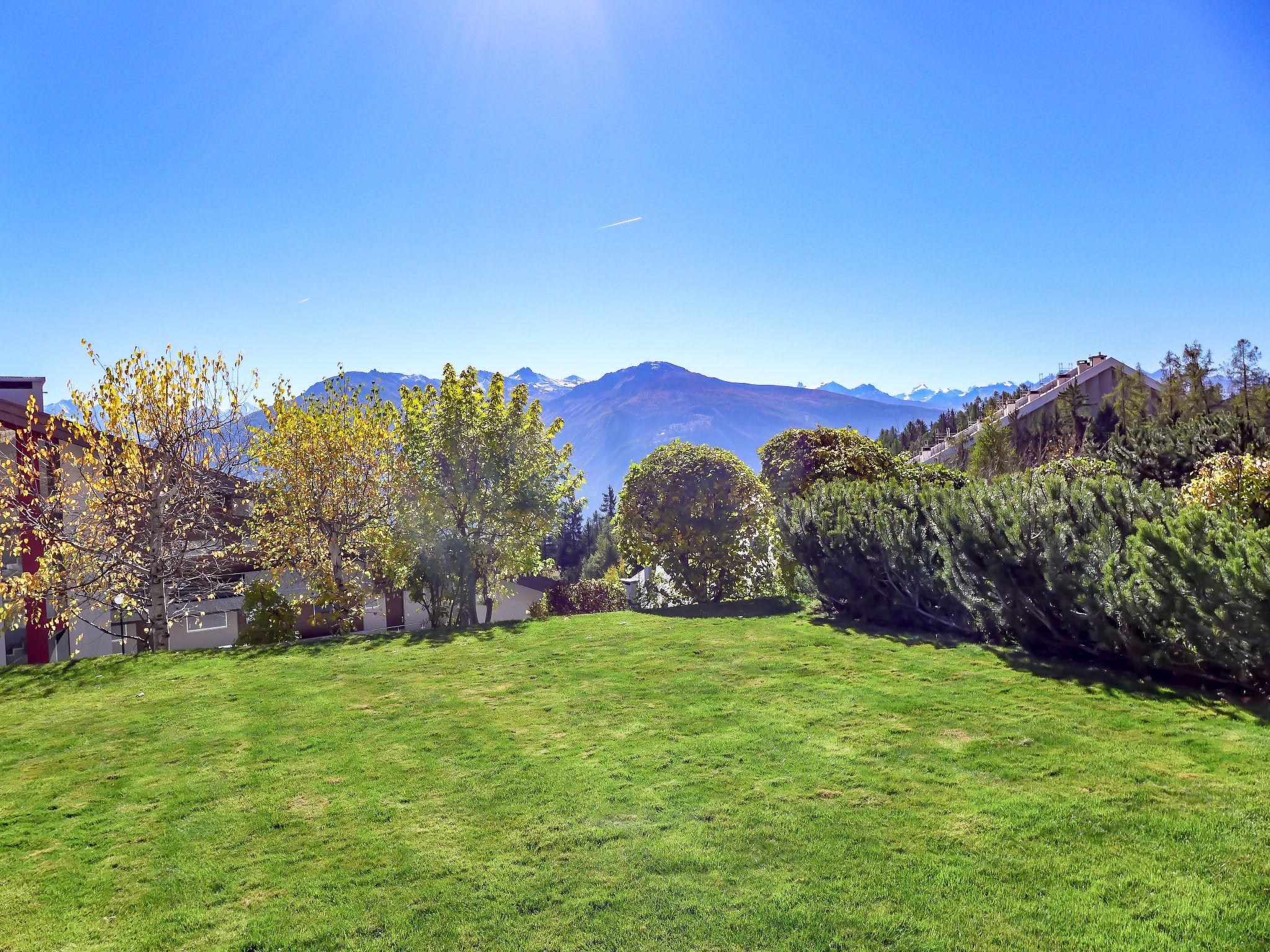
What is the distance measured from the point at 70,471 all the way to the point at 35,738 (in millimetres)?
10238

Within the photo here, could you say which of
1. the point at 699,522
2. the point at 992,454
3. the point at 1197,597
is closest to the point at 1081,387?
the point at 992,454

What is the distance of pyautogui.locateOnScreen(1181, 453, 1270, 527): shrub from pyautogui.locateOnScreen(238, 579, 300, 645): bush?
15.2 meters

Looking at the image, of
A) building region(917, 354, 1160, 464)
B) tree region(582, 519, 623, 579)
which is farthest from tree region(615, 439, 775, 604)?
tree region(582, 519, 623, 579)

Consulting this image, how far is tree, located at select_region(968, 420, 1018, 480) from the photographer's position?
125 ft

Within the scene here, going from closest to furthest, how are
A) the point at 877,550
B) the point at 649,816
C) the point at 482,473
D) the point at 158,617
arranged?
the point at 649,816 → the point at 877,550 → the point at 158,617 → the point at 482,473

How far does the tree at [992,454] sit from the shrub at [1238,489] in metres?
26.3

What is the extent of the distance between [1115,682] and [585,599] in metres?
17.0

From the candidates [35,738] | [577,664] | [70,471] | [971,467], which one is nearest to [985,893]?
[577,664]

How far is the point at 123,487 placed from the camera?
13.8 m

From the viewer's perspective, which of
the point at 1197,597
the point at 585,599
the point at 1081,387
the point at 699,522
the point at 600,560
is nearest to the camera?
the point at 1197,597

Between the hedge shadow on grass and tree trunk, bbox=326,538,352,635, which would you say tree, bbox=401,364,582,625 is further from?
the hedge shadow on grass

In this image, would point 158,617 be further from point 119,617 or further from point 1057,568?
point 1057,568

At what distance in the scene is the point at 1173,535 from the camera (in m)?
7.97

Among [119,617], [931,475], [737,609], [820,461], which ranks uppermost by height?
[820,461]
